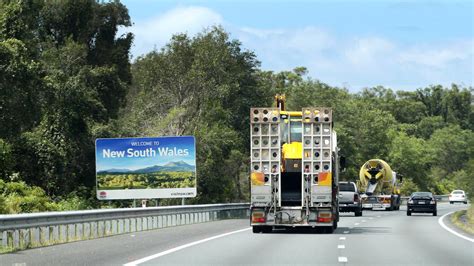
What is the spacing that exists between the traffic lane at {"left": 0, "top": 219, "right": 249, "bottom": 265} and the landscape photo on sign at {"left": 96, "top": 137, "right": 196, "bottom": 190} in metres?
18.1

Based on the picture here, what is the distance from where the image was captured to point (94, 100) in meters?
56.2

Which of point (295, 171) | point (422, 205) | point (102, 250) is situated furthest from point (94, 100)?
point (102, 250)

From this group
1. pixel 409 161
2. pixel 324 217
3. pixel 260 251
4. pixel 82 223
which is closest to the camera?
pixel 260 251

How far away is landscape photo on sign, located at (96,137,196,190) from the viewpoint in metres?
47.4

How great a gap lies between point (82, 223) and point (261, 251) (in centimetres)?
719

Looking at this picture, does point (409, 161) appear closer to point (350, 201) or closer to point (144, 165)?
point (350, 201)

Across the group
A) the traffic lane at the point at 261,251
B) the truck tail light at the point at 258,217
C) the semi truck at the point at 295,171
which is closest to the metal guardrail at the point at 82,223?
the traffic lane at the point at 261,251

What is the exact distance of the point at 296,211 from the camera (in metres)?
30.6

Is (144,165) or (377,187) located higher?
(144,165)

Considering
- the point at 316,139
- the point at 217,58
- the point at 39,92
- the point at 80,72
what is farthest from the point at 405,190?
the point at 316,139

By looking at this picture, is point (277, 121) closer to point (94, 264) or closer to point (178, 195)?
point (94, 264)

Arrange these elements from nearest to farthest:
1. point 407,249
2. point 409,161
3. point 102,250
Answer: point 102,250
point 407,249
point 409,161

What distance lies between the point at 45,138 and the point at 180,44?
2186cm

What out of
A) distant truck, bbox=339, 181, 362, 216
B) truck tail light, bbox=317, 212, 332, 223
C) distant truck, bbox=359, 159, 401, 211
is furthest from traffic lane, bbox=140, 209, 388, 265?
distant truck, bbox=359, 159, 401, 211
